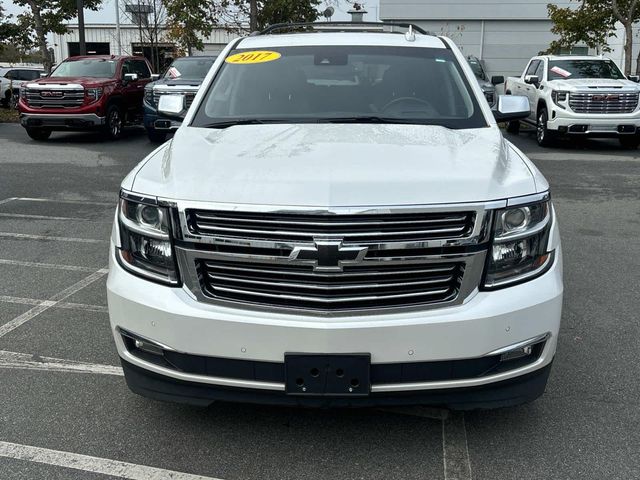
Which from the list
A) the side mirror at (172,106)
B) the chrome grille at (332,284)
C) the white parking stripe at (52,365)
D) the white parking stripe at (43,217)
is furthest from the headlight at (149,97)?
the chrome grille at (332,284)

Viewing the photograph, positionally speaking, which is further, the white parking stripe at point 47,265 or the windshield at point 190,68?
the windshield at point 190,68

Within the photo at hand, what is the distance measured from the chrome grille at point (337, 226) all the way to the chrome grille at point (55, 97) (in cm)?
1279

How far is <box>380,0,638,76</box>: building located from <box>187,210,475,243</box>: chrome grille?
3113cm

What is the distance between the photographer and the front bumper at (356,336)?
269 centimetres

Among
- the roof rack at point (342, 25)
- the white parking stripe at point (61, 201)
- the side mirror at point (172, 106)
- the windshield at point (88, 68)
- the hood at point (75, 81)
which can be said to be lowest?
the white parking stripe at point (61, 201)

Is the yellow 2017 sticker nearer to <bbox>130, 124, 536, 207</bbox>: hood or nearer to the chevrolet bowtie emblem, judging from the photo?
<bbox>130, 124, 536, 207</bbox>: hood

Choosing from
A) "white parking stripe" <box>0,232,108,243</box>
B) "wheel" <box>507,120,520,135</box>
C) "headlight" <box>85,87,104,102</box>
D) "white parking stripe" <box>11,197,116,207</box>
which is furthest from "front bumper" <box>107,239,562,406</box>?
"wheel" <box>507,120,520,135</box>

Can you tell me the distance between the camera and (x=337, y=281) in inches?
108

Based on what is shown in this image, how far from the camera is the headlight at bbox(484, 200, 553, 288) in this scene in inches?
110

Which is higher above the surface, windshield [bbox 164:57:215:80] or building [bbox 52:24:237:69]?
building [bbox 52:24:237:69]

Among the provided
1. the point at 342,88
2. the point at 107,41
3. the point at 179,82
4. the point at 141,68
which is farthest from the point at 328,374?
the point at 107,41

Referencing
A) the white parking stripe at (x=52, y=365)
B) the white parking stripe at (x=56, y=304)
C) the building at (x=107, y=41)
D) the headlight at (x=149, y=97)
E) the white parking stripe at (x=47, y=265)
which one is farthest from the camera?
the building at (x=107, y=41)

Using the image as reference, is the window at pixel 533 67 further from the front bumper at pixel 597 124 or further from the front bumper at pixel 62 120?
the front bumper at pixel 62 120

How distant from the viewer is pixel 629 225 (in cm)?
764
